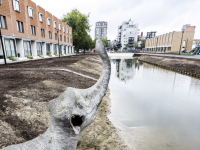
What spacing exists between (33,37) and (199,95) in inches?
1018

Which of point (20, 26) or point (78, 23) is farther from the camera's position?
point (78, 23)

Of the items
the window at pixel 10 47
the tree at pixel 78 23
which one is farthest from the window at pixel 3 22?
the tree at pixel 78 23

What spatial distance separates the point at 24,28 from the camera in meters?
19.7

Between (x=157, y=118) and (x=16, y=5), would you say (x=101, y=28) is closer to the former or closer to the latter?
(x=16, y=5)

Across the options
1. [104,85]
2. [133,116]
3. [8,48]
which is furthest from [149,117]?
[8,48]

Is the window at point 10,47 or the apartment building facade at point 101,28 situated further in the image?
the apartment building facade at point 101,28

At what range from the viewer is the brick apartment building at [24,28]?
16.2 meters

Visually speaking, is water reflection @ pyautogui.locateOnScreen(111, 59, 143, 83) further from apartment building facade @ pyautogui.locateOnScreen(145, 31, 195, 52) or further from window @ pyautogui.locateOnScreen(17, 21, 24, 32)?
apartment building facade @ pyautogui.locateOnScreen(145, 31, 195, 52)

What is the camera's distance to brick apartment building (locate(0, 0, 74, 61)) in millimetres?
16219

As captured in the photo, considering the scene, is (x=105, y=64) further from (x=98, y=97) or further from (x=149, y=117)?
(x=149, y=117)

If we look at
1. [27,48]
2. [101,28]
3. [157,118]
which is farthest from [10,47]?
[101,28]

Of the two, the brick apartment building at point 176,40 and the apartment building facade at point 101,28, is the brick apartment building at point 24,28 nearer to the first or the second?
the brick apartment building at point 176,40

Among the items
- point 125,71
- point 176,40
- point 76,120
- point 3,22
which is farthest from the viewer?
point 176,40

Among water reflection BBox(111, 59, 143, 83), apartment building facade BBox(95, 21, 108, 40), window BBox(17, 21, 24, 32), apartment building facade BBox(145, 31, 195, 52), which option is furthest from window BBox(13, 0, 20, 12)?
apartment building facade BBox(95, 21, 108, 40)
